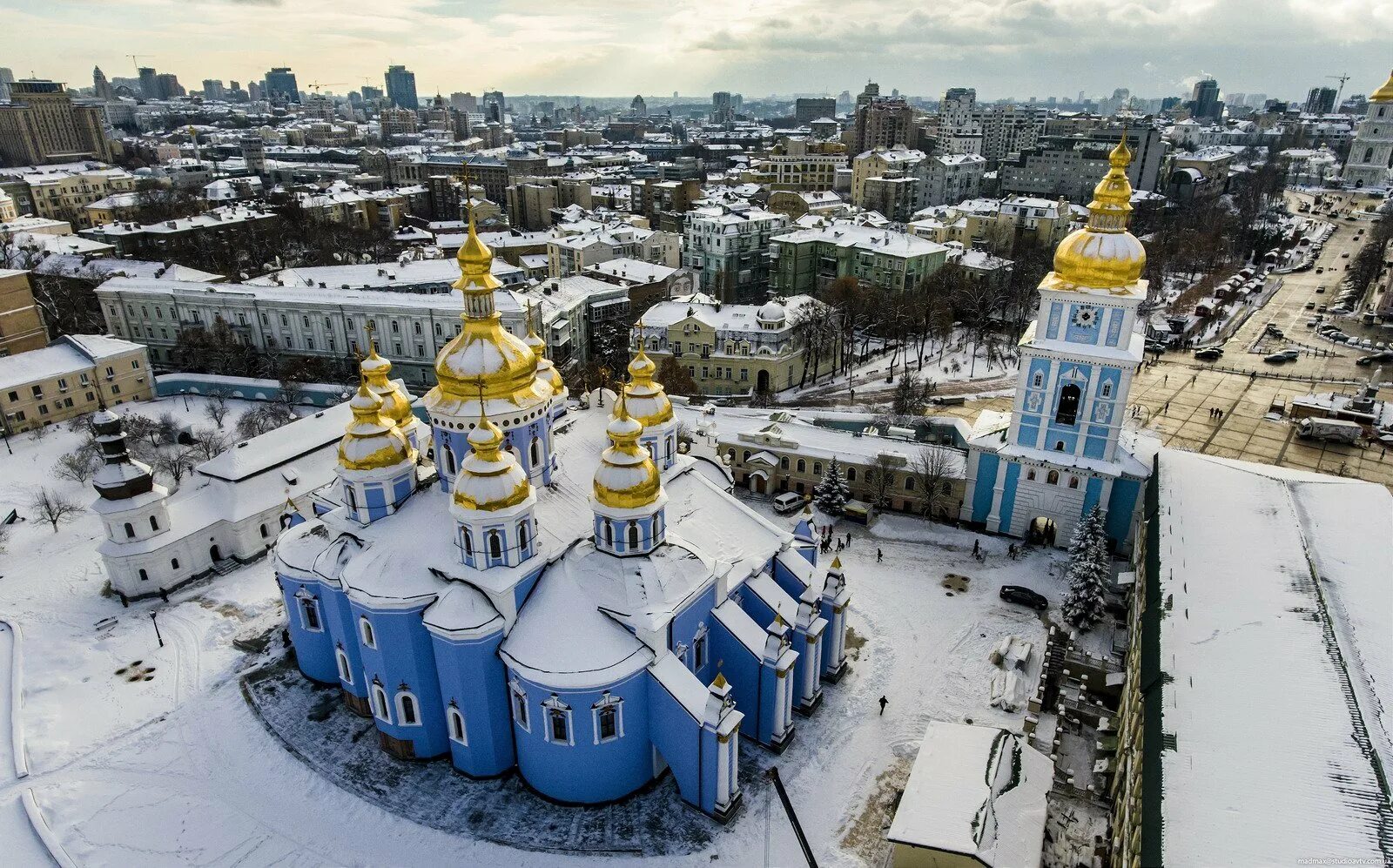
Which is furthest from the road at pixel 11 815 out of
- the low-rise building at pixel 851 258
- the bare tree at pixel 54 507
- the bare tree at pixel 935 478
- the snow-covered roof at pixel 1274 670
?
the low-rise building at pixel 851 258

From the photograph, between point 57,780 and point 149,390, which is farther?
point 149,390

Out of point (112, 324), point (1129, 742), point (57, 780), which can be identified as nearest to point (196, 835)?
point (57, 780)

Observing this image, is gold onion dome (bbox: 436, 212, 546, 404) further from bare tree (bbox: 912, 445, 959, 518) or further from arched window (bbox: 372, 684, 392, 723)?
bare tree (bbox: 912, 445, 959, 518)

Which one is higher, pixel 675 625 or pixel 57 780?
pixel 675 625

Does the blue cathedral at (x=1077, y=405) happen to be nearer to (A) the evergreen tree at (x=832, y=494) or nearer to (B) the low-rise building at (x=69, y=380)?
(A) the evergreen tree at (x=832, y=494)

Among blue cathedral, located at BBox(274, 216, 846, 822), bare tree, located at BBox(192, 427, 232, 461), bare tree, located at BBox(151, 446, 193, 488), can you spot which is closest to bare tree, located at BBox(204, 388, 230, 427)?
bare tree, located at BBox(192, 427, 232, 461)

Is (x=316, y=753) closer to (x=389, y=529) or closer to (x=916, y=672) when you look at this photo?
(x=389, y=529)
